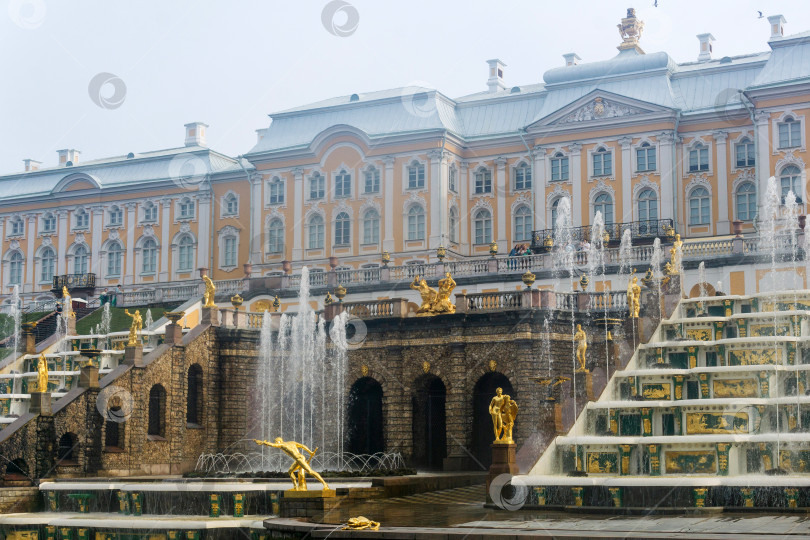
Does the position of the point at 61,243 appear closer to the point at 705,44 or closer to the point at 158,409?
the point at 158,409

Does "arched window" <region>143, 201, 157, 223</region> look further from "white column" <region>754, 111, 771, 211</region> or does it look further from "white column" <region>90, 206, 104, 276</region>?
"white column" <region>754, 111, 771, 211</region>

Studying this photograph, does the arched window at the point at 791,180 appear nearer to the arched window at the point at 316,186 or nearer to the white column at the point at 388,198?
the white column at the point at 388,198

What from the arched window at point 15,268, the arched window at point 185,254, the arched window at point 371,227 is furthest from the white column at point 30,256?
the arched window at point 371,227

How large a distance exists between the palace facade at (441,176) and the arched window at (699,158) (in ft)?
0.24

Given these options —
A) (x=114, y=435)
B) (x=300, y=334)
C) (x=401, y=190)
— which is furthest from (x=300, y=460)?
(x=401, y=190)

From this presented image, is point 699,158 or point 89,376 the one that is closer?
point 89,376

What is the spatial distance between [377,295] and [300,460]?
3019cm

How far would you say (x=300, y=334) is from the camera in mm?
46875

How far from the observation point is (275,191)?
7288 centimetres

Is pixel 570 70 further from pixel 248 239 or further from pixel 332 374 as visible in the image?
pixel 332 374

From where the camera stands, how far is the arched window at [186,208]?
254 feet

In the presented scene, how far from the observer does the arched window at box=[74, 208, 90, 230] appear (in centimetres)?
8025

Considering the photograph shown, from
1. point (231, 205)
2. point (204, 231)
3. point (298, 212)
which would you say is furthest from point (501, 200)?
point (204, 231)

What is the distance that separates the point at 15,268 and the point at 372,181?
27.6m
